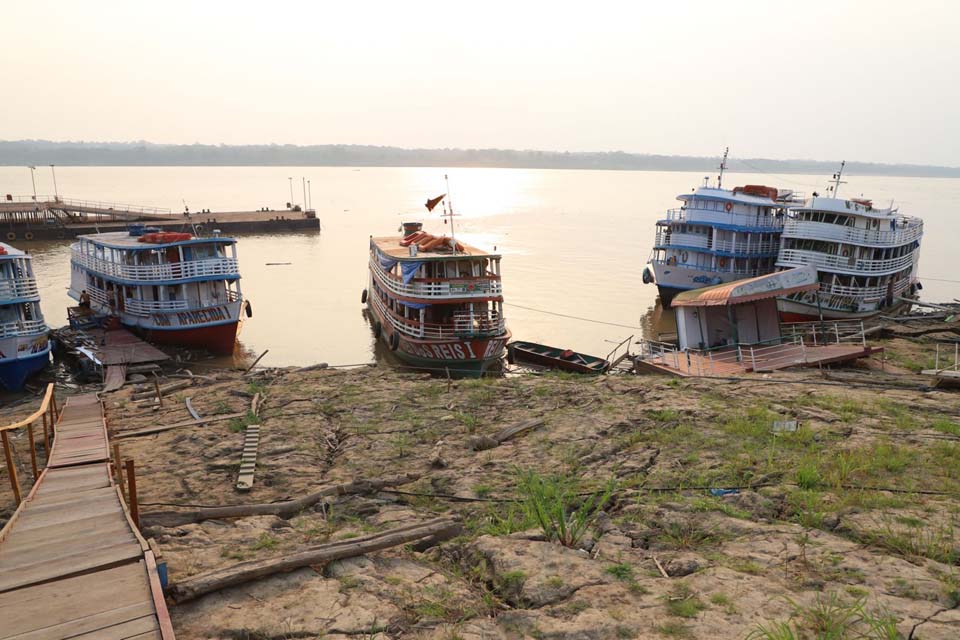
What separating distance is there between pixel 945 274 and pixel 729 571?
65424 mm

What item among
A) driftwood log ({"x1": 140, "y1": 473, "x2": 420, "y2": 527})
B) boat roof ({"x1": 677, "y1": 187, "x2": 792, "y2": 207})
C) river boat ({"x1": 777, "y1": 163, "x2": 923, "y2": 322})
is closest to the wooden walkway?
driftwood log ({"x1": 140, "y1": 473, "x2": 420, "y2": 527})

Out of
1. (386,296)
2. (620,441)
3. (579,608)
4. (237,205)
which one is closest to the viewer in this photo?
(579,608)

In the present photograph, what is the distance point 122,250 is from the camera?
28.1 metres

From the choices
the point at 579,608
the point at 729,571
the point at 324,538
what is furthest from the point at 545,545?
the point at 324,538

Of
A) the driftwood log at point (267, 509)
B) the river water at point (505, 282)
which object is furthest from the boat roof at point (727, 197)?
the driftwood log at point (267, 509)

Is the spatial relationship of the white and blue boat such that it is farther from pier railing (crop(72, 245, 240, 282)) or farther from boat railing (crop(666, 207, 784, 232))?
boat railing (crop(666, 207, 784, 232))

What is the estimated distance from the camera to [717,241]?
39031 millimetres

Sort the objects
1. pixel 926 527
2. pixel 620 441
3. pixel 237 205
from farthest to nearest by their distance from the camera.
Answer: pixel 237 205 → pixel 620 441 → pixel 926 527

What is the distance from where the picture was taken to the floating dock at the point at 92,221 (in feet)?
222

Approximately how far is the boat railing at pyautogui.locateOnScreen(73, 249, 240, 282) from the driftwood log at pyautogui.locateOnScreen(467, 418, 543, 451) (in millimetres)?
20811

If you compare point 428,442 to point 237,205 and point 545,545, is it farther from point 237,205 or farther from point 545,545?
point 237,205

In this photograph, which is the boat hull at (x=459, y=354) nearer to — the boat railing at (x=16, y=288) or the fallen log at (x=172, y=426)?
the fallen log at (x=172, y=426)

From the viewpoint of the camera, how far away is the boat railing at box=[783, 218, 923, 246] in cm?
3297

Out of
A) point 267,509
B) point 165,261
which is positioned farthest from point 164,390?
point 165,261
